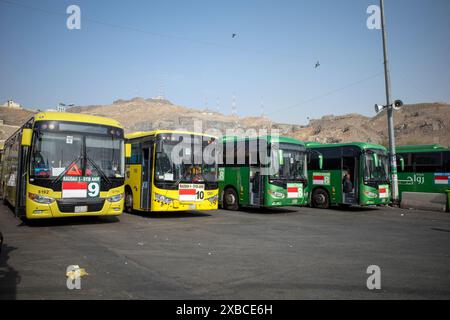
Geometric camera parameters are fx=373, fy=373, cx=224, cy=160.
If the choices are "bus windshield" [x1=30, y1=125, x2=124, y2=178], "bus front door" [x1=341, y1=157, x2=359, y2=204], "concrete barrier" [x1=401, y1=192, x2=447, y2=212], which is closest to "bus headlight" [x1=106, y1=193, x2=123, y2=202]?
"bus windshield" [x1=30, y1=125, x2=124, y2=178]

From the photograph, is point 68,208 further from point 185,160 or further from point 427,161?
point 427,161

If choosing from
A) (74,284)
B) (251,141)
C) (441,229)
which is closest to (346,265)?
(74,284)

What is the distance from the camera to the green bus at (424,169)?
65.8ft

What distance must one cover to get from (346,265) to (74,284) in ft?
14.7

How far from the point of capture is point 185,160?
13312mm

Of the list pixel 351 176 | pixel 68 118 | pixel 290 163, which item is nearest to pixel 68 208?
pixel 68 118

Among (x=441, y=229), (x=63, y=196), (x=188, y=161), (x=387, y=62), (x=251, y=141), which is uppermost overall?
(x=387, y=62)

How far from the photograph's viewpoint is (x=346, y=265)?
21.7ft

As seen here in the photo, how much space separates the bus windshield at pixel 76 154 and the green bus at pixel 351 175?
35.9 ft

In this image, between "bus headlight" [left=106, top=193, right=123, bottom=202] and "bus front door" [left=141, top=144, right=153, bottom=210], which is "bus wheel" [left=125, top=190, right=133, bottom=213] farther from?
"bus headlight" [left=106, top=193, right=123, bottom=202]

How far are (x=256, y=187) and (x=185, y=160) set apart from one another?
3764 mm

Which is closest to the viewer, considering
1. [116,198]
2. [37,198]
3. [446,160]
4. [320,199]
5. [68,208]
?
[37,198]

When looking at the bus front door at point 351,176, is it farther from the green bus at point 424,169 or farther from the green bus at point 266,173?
the green bus at point 424,169
